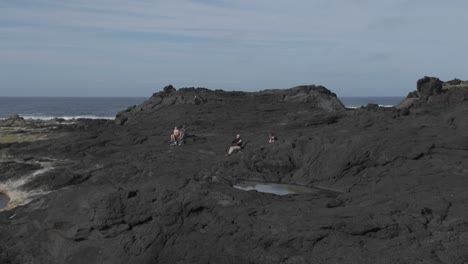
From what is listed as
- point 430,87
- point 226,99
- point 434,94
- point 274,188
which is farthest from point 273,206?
point 226,99

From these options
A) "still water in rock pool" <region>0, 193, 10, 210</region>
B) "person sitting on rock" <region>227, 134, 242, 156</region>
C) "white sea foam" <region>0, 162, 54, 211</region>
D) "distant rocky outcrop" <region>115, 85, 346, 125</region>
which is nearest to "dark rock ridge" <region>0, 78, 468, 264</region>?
"white sea foam" <region>0, 162, 54, 211</region>

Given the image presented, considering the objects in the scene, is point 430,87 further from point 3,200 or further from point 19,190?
point 3,200

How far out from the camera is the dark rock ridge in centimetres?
1345

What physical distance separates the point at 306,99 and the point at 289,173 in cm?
2613

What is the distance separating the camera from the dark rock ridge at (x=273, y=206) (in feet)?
44.1

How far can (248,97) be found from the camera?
55344 mm

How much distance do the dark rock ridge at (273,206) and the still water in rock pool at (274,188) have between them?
974mm

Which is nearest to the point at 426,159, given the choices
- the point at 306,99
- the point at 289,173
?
the point at 289,173

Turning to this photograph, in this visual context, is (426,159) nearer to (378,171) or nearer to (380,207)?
(378,171)

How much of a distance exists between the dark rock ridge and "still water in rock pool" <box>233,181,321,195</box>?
974mm

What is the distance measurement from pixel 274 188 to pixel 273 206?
6836 millimetres

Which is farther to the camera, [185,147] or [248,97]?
[248,97]

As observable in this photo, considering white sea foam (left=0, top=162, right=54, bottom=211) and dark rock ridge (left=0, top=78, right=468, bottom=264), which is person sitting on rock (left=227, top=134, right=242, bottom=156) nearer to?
dark rock ridge (left=0, top=78, right=468, bottom=264)

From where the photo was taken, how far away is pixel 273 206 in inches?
614
